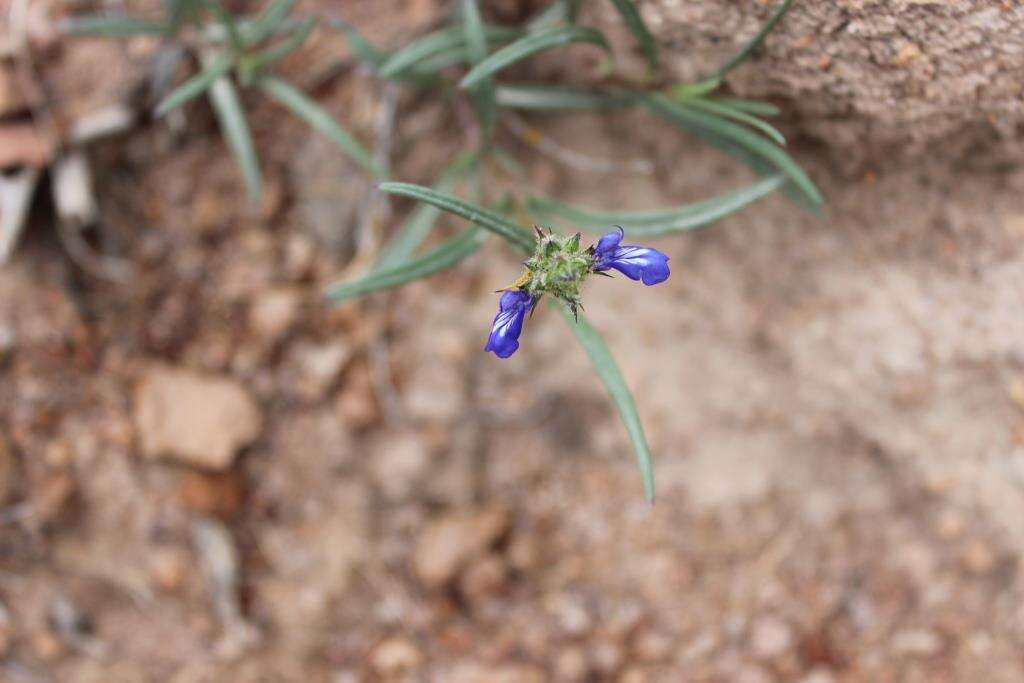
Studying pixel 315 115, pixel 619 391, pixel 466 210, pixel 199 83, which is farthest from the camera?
pixel 315 115

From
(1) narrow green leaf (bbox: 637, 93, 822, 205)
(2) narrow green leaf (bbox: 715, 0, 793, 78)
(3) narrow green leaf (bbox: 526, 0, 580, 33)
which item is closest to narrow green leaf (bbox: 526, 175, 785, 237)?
(1) narrow green leaf (bbox: 637, 93, 822, 205)

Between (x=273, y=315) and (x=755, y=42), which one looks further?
(x=273, y=315)

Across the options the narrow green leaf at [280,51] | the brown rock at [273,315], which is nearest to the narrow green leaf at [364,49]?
the narrow green leaf at [280,51]

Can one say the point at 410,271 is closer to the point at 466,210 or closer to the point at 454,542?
the point at 466,210

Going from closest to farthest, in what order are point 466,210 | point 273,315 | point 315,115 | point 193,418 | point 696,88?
point 466,210
point 696,88
point 315,115
point 193,418
point 273,315

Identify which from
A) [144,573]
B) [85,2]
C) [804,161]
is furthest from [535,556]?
[85,2]

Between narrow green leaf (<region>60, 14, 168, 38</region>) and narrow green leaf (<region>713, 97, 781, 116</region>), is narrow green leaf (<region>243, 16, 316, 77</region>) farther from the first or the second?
narrow green leaf (<region>713, 97, 781, 116</region>)

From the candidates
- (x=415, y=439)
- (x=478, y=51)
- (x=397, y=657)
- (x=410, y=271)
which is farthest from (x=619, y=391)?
(x=397, y=657)
